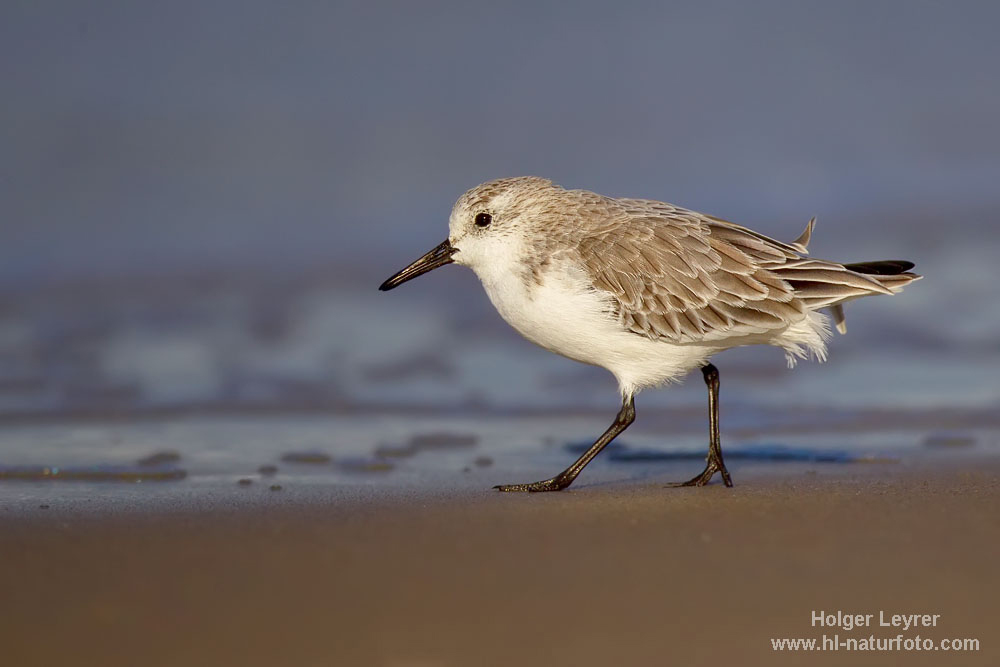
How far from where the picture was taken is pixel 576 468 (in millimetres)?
6363

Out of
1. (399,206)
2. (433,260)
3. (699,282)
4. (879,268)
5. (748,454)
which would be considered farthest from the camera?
(399,206)

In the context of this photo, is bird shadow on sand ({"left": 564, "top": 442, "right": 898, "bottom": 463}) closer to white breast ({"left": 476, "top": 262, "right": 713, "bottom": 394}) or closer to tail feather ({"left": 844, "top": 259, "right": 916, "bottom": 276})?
white breast ({"left": 476, "top": 262, "right": 713, "bottom": 394})

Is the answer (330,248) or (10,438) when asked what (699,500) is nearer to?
(10,438)

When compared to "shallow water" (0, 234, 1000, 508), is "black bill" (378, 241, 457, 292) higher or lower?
higher

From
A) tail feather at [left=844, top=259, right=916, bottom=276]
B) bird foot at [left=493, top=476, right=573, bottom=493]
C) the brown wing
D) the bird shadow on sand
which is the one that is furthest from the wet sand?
tail feather at [left=844, top=259, right=916, bottom=276]

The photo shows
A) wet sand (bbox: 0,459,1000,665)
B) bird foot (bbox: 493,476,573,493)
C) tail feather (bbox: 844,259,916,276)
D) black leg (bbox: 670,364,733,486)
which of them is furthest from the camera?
tail feather (bbox: 844,259,916,276)

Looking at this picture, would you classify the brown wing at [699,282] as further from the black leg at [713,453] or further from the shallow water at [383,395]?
the shallow water at [383,395]

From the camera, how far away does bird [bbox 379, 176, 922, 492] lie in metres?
6.33

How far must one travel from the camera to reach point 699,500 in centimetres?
577

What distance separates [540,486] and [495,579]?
1.80 m

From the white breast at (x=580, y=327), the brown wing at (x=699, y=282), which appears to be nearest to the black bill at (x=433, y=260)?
the white breast at (x=580, y=327)

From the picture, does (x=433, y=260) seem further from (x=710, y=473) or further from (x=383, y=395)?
(x=710, y=473)

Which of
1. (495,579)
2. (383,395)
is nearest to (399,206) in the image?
(383,395)

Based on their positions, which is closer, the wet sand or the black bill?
the wet sand
